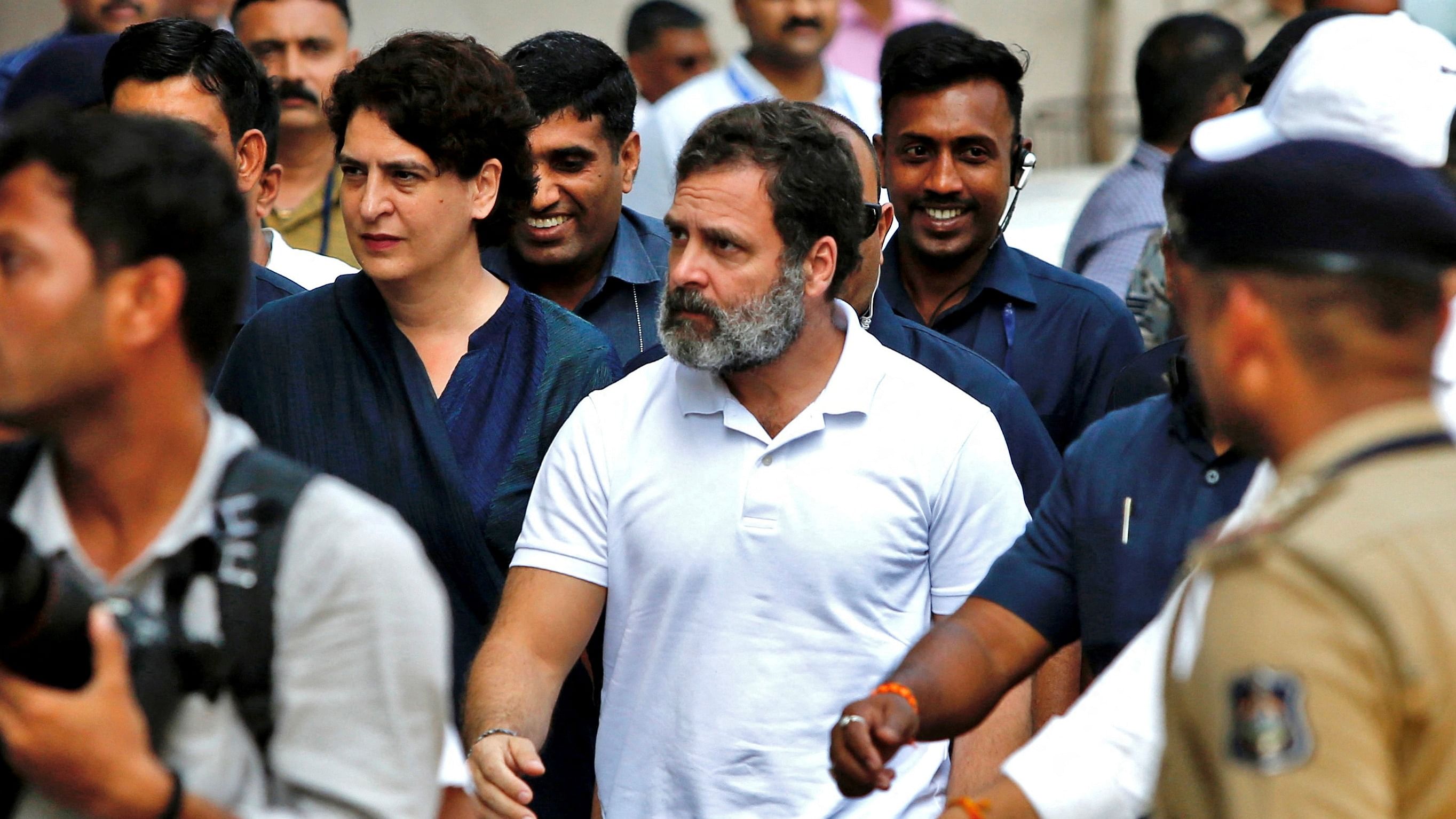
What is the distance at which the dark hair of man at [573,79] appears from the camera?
16.0 ft

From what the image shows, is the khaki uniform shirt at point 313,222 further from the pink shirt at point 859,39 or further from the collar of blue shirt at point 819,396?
the pink shirt at point 859,39

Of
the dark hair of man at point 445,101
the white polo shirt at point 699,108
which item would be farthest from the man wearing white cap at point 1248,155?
the white polo shirt at point 699,108

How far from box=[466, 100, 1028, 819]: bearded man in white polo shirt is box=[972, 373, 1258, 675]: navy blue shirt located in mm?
331

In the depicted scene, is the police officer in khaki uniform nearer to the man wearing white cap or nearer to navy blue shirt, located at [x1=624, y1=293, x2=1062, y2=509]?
the man wearing white cap

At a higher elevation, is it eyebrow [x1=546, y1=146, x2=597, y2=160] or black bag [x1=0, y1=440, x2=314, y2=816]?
black bag [x1=0, y1=440, x2=314, y2=816]

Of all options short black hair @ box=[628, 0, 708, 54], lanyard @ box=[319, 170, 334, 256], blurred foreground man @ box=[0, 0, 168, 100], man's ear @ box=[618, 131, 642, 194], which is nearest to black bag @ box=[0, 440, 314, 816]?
man's ear @ box=[618, 131, 642, 194]

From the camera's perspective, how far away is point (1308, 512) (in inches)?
69.6

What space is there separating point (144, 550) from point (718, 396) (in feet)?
5.34

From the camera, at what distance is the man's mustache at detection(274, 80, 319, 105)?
6.10 m

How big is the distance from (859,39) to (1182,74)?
2879 mm

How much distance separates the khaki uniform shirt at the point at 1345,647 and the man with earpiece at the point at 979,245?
2.86 m

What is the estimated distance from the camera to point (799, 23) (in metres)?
7.30

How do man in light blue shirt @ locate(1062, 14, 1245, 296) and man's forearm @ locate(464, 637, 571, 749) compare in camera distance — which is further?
man in light blue shirt @ locate(1062, 14, 1245, 296)

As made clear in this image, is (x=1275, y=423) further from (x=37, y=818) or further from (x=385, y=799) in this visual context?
(x=37, y=818)
